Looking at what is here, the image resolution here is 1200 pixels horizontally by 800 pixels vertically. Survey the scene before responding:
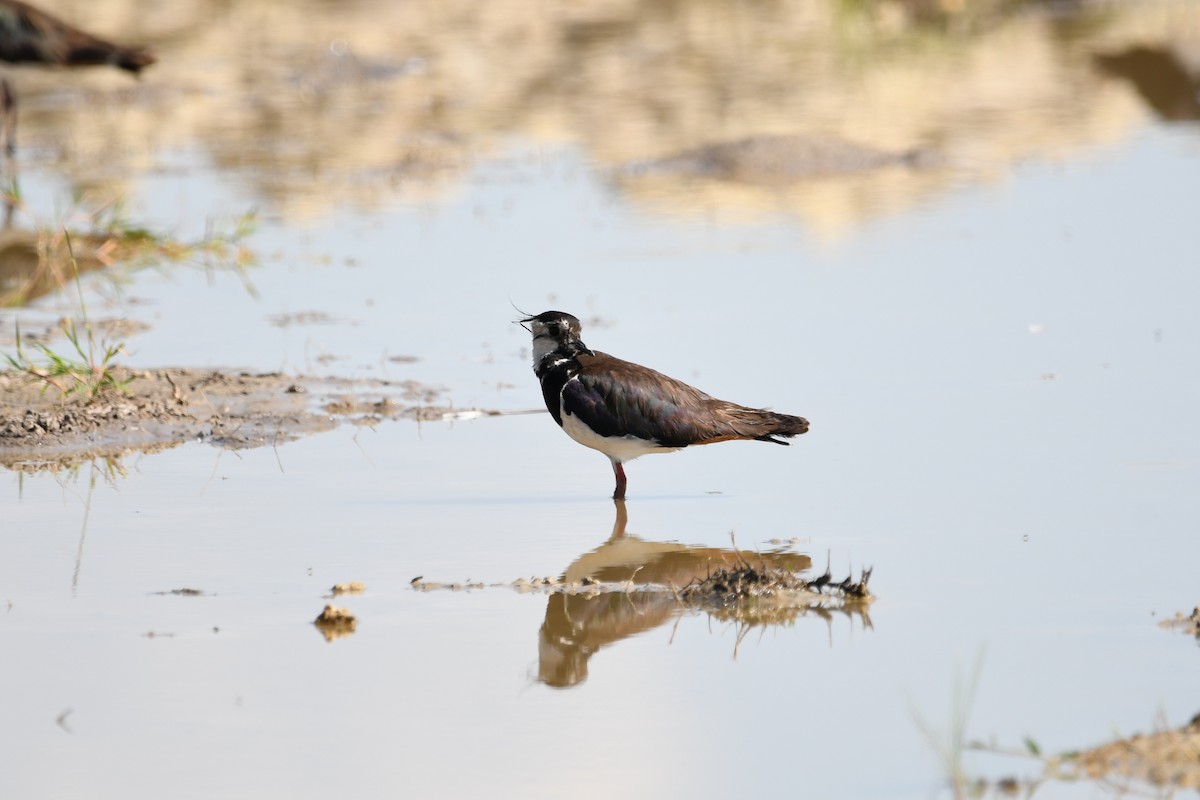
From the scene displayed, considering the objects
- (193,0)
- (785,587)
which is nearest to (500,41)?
(193,0)

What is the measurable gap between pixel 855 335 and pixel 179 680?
Result: 544 centimetres

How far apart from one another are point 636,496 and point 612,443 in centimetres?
30

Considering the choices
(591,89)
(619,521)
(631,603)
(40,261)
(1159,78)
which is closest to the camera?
(631,603)

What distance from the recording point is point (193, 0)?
28.0 metres

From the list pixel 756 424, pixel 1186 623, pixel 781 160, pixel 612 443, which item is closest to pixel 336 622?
pixel 612 443

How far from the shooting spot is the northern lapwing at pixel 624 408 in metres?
7.49

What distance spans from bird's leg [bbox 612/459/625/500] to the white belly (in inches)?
1.1

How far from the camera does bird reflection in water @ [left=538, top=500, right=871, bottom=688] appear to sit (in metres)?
5.75

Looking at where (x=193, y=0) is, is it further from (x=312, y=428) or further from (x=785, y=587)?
(x=785, y=587)

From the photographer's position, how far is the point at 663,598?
6195 millimetres

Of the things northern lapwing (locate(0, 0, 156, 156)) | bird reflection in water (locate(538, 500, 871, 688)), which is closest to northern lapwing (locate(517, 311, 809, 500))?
bird reflection in water (locate(538, 500, 871, 688))

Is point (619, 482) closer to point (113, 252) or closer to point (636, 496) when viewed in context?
point (636, 496)

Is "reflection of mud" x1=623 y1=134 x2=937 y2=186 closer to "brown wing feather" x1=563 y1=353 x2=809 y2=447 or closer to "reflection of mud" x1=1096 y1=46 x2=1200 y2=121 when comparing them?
"reflection of mud" x1=1096 y1=46 x2=1200 y2=121

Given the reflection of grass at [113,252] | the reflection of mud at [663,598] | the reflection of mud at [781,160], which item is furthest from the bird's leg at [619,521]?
the reflection of mud at [781,160]
